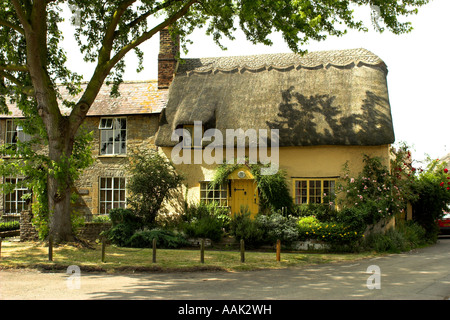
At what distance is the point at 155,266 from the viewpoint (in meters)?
11.2

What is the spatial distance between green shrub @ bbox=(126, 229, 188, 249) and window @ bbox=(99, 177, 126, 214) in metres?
5.01

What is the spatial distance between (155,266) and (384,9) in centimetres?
986

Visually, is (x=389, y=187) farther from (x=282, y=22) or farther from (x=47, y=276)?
(x=47, y=276)

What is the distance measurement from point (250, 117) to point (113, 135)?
6530mm

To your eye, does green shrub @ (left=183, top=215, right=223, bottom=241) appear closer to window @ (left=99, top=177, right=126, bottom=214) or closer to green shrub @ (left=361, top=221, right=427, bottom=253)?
green shrub @ (left=361, top=221, right=427, bottom=253)

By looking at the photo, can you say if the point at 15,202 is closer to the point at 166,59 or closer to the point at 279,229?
the point at 166,59

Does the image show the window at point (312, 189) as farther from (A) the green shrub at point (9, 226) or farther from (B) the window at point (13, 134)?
(B) the window at point (13, 134)

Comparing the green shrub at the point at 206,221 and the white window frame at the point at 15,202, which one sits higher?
the white window frame at the point at 15,202

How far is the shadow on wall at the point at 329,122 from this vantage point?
16.6 m

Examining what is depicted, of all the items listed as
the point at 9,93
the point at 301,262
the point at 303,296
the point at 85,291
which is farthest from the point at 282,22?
the point at 9,93

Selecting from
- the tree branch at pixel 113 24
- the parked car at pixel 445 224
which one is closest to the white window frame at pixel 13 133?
the tree branch at pixel 113 24

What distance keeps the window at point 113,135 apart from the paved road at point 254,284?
995cm
